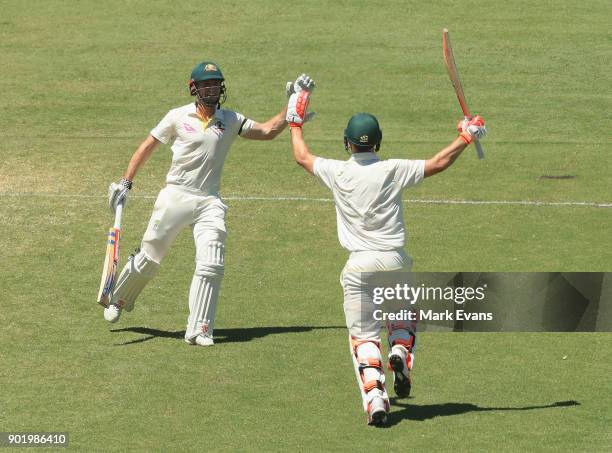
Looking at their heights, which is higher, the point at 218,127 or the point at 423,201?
the point at 423,201

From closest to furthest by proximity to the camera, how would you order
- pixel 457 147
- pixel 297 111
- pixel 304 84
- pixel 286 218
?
pixel 457 147
pixel 297 111
pixel 304 84
pixel 286 218

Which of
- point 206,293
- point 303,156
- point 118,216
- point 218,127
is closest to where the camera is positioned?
point 303,156

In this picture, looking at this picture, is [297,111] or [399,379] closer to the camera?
[399,379]

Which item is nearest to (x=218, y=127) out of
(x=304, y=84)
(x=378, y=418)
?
(x=304, y=84)

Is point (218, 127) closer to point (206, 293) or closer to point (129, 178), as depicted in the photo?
point (129, 178)

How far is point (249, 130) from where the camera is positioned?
15.2 meters

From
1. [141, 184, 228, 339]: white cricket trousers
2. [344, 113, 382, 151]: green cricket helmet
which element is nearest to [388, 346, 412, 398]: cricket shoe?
[344, 113, 382, 151]: green cricket helmet

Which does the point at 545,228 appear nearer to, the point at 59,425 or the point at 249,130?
the point at 249,130

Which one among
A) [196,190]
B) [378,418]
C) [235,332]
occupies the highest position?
[196,190]

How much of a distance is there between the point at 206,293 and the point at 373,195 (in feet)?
9.80

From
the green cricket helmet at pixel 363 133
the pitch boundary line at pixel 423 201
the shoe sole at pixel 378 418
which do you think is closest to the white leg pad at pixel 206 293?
the green cricket helmet at pixel 363 133

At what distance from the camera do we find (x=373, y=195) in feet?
40.5

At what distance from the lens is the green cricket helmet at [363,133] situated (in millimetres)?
12398

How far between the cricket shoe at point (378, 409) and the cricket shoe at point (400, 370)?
466 mm
